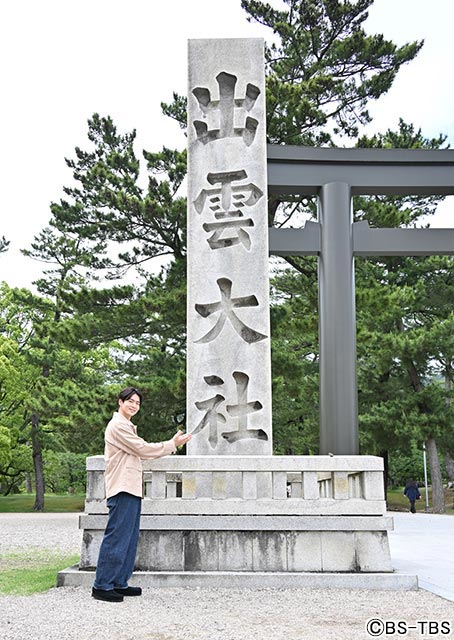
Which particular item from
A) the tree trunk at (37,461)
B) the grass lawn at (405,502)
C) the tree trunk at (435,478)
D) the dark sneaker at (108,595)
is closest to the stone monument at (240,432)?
the dark sneaker at (108,595)

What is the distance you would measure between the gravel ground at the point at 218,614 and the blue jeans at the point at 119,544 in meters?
0.16

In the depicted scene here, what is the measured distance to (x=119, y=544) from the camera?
4.66 meters

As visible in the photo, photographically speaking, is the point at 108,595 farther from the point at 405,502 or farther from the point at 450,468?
the point at 450,468

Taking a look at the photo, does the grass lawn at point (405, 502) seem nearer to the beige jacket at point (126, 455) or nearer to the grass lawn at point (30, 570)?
the grass lawn at point (30, 570)

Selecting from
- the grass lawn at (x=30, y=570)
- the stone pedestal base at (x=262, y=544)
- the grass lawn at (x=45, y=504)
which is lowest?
the grass lawn at (x=45, y=504)

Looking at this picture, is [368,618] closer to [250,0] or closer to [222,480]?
[222,480]

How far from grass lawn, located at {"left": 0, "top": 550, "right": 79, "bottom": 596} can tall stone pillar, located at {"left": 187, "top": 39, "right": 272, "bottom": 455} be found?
1744mm

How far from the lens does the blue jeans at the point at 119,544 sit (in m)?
4.64

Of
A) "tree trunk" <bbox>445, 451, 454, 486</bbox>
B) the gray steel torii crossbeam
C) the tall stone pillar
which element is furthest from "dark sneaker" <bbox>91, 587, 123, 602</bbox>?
"tree trunk" <bbox>445, 451, 454, 486</bbox>

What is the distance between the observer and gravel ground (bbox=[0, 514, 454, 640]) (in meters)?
3.79

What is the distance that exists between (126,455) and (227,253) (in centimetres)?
279

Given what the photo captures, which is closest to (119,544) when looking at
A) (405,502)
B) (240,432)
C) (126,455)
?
(126,455)

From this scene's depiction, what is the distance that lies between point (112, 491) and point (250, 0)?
1448 centimetres

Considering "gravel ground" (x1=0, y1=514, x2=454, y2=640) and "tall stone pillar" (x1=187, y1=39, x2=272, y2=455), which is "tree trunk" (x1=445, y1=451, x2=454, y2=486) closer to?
"tall stone pillar" (x1=187, y1=39, x2=272, y2=455)
